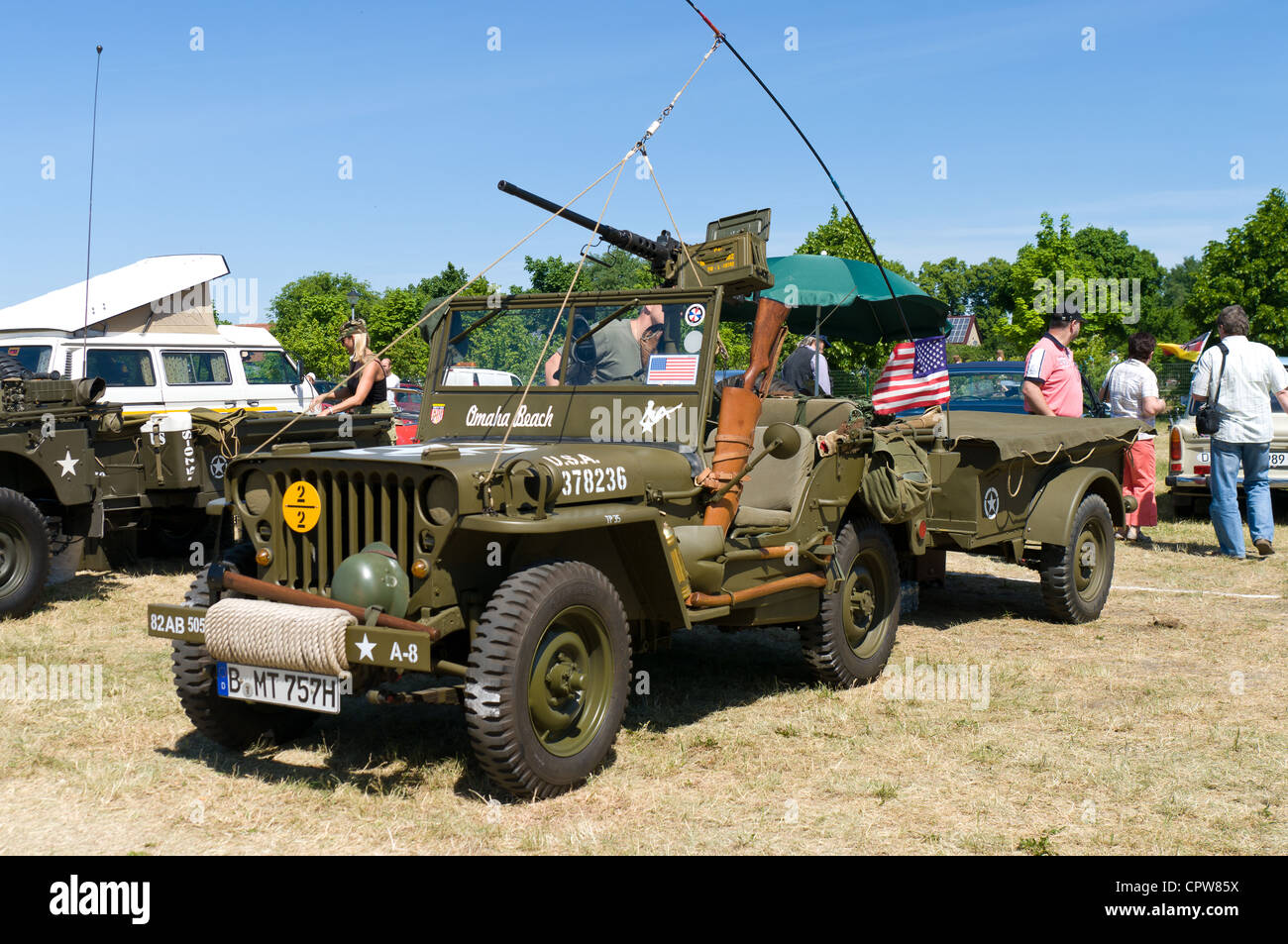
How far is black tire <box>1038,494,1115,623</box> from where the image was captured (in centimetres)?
775

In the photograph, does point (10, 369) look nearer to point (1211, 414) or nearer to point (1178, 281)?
point (1211, 414)

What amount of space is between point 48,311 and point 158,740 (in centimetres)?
950

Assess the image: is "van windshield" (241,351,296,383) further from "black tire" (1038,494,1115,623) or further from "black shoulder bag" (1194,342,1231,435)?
"black shoulder bag" (1194,342,1231,435)

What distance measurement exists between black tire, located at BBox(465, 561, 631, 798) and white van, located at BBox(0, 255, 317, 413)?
25.2ft

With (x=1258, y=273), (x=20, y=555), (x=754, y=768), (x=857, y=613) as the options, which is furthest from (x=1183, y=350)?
(x=1258, y=273)

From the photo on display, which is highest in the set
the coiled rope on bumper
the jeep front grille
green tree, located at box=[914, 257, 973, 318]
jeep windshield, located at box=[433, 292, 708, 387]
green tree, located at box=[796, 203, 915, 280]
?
green tree, located at box=[914, 257, 973, 318]

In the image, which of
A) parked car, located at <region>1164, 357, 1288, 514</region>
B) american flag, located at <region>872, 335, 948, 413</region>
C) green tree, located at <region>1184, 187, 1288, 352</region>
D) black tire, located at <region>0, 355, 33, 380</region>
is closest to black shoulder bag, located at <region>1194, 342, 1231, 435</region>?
parked car, located at <region>1164, 357, 1288, 514</region>

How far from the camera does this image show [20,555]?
772cm

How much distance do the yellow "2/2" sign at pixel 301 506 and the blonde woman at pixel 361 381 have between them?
420cm

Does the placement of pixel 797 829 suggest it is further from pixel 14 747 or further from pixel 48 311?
pixel 48 311

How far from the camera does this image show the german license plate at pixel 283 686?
4.14 m

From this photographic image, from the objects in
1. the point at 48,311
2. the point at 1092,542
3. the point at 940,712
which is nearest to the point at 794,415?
the point at 940,712

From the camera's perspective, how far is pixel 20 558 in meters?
7.72

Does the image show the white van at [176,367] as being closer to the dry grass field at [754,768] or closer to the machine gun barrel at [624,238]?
the dry grass field at [754,768]
